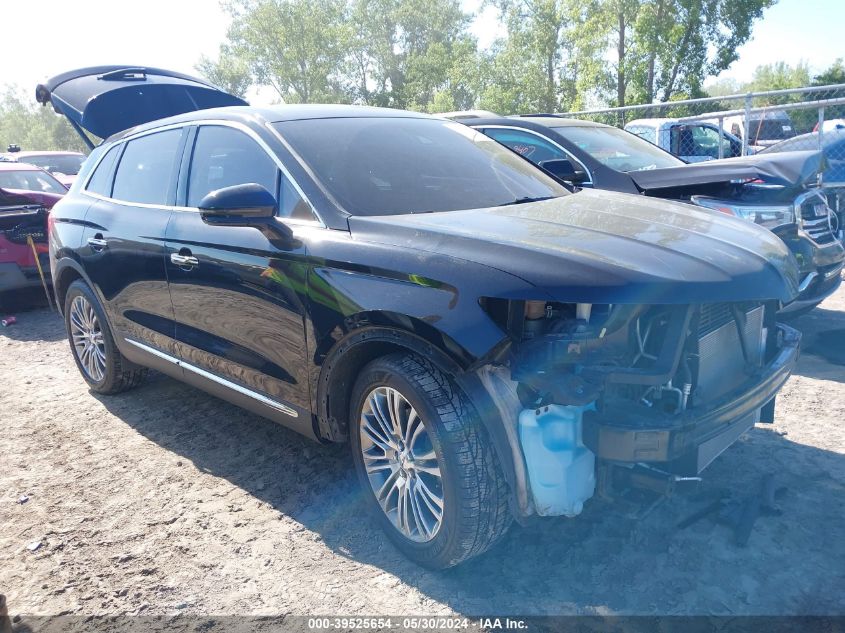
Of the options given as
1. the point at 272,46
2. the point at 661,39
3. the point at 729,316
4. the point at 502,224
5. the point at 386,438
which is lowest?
the point at 386,438

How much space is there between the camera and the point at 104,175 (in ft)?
15.6

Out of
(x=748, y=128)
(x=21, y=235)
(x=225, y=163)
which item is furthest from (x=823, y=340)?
(x=21, y=235)

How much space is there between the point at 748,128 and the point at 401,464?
31.7 feet

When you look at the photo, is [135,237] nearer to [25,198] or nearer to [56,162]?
[25,198]

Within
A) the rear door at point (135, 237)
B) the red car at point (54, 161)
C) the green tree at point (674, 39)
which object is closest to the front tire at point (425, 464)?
the rear door at point (135, 237)

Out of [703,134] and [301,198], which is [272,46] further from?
[301,198]

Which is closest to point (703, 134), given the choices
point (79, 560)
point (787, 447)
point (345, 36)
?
point (787, 447)

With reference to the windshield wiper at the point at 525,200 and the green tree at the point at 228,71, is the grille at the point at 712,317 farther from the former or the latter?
the green tree at the point at 228,71

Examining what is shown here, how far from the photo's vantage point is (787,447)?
3615mm

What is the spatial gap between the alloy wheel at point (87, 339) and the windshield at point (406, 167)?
7.93ft

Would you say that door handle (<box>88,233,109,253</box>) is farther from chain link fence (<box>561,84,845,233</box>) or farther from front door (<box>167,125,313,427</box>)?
chain link fence (<box>561,84,845,233</box>)

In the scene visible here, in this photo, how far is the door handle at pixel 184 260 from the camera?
3.57 meters

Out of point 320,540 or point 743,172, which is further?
point 743,172

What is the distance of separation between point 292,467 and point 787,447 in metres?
2.67
